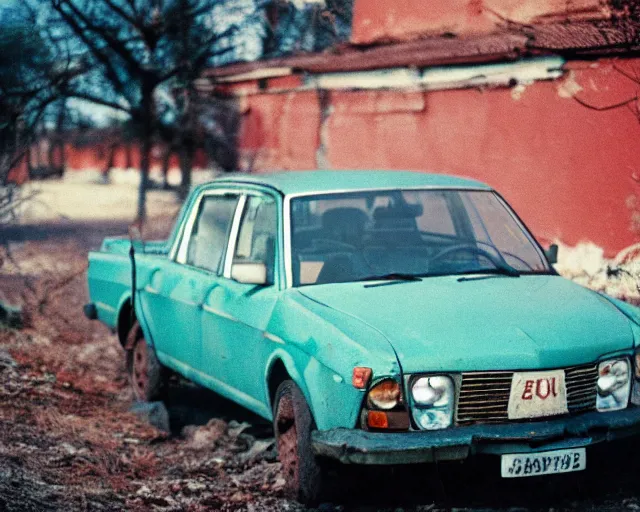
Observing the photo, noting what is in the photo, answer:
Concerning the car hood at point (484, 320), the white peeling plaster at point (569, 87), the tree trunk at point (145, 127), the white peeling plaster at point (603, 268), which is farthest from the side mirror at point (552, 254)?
the tree trunk at point (145, 127)

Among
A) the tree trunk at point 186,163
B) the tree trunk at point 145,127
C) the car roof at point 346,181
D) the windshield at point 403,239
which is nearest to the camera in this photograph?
the windshield at point 403,239

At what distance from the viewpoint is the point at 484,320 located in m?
4.79

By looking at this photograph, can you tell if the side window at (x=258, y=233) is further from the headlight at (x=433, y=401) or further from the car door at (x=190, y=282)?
the headlight at (x=433, y=401)

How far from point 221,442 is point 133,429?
76 cm

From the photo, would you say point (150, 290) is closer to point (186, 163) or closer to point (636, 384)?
point (636, 384)

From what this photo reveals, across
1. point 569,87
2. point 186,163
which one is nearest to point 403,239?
point 569,87

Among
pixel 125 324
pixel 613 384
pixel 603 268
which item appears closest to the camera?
pixel 613 384

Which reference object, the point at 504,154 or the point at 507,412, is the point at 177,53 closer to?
the point at 504,154

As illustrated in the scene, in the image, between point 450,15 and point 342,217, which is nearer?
point 342,217

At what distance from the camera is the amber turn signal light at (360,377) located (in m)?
Result: 4.46

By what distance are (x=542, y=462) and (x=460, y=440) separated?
1.30ft

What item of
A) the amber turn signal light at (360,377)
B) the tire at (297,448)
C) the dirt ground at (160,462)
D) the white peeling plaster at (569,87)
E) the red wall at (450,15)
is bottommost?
the dirt ground at (160,462)

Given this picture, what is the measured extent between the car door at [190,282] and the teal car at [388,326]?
0.02 meters

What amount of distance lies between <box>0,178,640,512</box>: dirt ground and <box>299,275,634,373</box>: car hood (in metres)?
0.51
